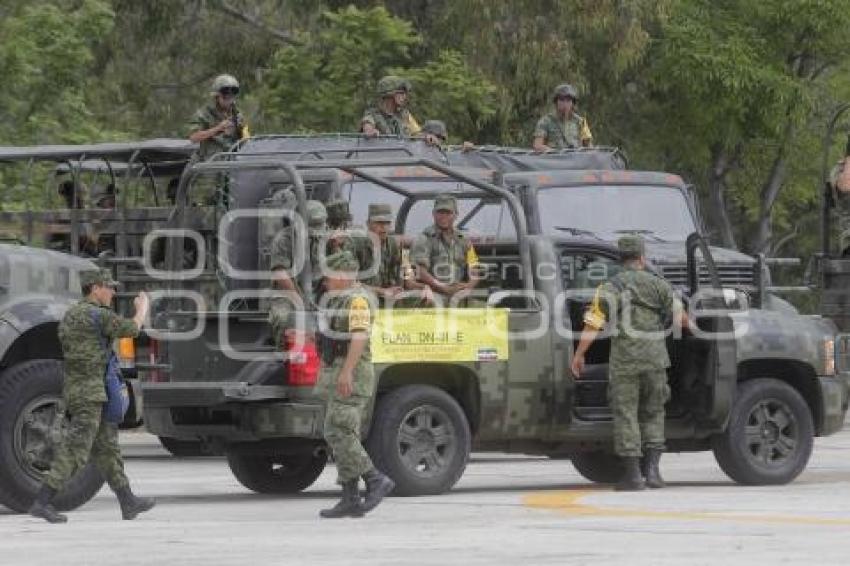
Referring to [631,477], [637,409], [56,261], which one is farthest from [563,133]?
[56,261]

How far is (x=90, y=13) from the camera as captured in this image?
31.4 meters

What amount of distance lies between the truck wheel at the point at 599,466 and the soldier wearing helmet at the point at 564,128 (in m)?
5.48

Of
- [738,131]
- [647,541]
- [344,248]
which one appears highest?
[738,131]

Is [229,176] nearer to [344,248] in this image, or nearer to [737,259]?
[344,248]

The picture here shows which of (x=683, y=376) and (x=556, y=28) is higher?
(x=556, y=28)

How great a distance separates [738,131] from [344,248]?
809 inches

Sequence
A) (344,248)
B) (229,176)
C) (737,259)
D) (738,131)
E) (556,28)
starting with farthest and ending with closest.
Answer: (738,131) < (556,28) < (737,259) < (229,176) < (344,248)

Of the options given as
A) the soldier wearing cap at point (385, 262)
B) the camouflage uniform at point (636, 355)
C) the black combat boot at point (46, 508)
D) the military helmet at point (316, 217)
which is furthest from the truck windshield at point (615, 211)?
the black combat boot at point (46, 508)

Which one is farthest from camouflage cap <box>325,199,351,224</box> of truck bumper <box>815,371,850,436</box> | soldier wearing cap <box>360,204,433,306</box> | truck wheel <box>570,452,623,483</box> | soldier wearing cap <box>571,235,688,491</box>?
truck bumper <box>815,371,850,436</box>

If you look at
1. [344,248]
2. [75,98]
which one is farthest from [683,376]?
[75,98]

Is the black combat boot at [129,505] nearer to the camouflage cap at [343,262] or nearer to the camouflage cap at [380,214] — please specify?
the camouflage cap at [343,262]

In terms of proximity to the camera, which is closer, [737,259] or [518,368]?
[518,368]

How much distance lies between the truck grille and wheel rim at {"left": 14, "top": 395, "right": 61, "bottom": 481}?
6.21 m

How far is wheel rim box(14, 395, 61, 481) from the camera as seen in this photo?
15.7m
